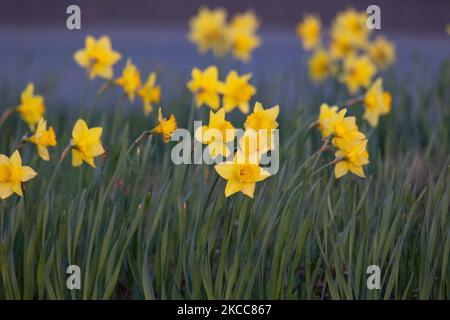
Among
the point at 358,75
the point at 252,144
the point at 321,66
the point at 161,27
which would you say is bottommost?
the point at 252,144

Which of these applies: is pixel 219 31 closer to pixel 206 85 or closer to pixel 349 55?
pixel 349 55

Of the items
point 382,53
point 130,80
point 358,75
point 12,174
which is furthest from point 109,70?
point 382,53

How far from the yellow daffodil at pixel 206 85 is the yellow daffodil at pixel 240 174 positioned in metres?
0.72

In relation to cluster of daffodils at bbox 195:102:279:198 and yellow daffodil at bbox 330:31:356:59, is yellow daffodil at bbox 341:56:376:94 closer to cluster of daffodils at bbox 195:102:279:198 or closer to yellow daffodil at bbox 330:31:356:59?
yellow daffodil at bbox 330:31:356:59

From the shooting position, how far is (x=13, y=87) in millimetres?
3734

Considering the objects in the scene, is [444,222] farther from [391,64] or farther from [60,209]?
[391,64]

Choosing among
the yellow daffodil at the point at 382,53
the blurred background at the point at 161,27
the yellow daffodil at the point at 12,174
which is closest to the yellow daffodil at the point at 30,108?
the yellow daffodil at the point at 12,174

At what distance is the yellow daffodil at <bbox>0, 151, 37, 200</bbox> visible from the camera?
203cm

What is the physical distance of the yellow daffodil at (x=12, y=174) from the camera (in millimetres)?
2031

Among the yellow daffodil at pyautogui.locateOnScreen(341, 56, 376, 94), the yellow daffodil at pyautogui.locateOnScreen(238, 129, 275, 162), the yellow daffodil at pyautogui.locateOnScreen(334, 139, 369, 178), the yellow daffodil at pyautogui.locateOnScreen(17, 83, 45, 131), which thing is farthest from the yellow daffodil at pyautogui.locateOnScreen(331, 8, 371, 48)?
the yellow daffodil at pyautogui.locateOnScreen(238, 129, 275, 162)

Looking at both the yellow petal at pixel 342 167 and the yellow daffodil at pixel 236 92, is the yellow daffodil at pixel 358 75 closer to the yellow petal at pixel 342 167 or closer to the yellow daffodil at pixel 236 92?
the yellow daffodil at pixel 236 92

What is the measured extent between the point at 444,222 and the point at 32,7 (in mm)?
4041

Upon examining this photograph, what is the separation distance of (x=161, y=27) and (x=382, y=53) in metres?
2.37

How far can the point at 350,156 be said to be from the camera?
217cm
